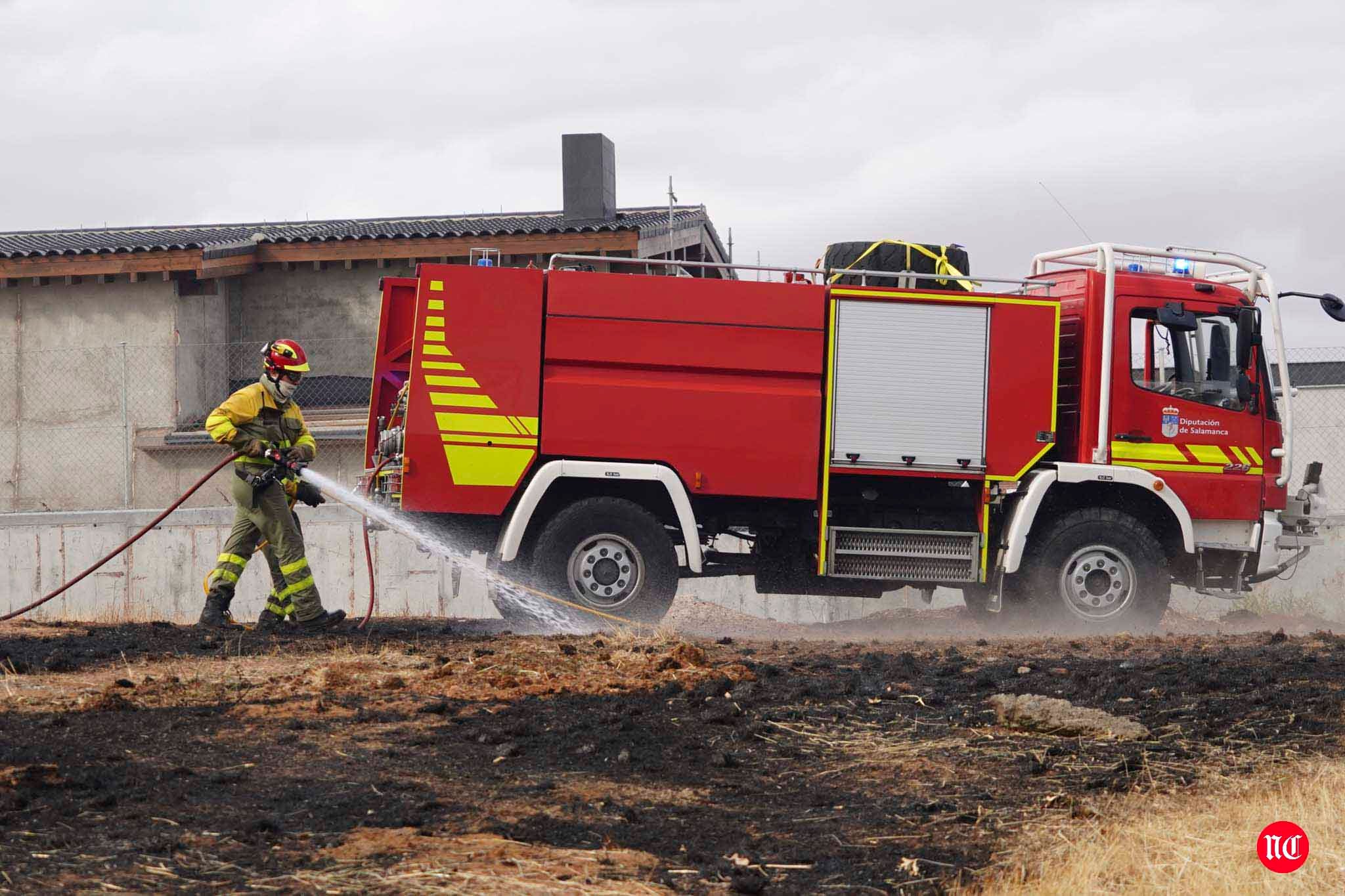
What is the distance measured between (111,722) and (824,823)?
329 cm

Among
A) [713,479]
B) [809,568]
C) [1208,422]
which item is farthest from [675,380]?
[1208,422]

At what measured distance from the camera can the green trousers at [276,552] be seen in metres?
9.42

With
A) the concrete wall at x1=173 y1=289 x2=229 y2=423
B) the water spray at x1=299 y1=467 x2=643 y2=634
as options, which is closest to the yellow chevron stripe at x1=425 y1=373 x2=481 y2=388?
the water spray at x1=299 y1=467 x2=643 y2=634

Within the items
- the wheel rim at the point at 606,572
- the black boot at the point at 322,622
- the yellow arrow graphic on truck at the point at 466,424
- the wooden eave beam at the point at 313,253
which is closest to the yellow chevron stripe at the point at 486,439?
the yellow arrow graphic on truck at the point at 466,424

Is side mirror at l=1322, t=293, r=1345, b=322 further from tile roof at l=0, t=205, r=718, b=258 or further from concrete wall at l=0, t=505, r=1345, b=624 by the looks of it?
tile roof at l=0, t=205, r=718, b=258

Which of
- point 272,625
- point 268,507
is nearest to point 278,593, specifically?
point 272,625

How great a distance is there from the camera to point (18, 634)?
948 cm

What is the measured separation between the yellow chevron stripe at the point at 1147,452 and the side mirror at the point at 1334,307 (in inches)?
56.6

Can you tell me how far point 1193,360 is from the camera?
34.6 ft

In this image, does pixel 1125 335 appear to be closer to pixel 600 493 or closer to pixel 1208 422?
pixel 1208 422

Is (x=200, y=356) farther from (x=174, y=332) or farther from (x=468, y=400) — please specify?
(x=468, y=400)

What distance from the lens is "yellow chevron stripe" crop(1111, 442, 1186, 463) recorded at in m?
10.3

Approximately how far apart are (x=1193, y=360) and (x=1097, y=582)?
184 centimetres

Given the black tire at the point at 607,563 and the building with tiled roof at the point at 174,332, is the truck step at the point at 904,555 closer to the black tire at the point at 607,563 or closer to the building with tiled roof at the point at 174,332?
the black tire at the point at 607,563
